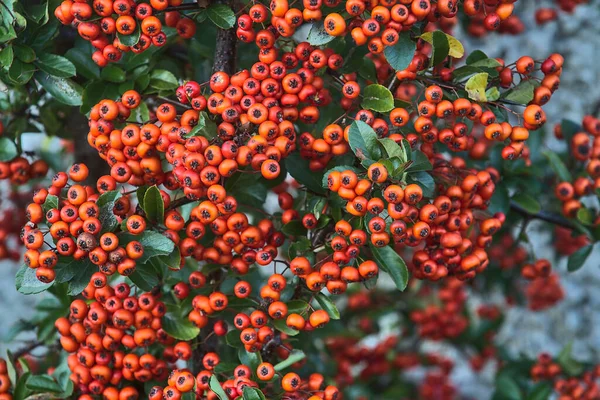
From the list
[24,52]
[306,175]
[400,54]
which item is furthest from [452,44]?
[24,52]

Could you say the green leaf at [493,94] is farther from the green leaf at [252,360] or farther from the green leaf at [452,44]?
the green leaf at [252,360]

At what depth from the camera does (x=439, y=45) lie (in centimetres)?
159

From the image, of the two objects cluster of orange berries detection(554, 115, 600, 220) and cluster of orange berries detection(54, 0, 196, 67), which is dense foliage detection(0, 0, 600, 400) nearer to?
cluster of orange berries detection(54, 0, 196, 67)

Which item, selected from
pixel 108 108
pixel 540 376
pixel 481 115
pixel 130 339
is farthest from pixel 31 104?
pixel 540 376

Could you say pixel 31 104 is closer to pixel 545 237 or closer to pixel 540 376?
pixel 540 376

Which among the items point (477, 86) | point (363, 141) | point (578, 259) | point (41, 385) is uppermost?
point (477, 86)

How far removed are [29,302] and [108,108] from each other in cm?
335

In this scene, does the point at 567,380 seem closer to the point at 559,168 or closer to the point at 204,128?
the point at 559,168

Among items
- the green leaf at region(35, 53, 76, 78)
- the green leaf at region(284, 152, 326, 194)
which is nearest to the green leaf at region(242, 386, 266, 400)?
the green leaf at region(284, 152, 326, 194)

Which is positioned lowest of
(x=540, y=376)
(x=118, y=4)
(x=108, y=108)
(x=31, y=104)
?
(x=540, y=376)

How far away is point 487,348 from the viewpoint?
3.58 m

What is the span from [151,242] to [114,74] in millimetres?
553

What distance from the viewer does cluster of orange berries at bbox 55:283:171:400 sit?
1.68 metres

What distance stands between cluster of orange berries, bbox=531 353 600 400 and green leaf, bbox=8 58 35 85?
6.81 feet
